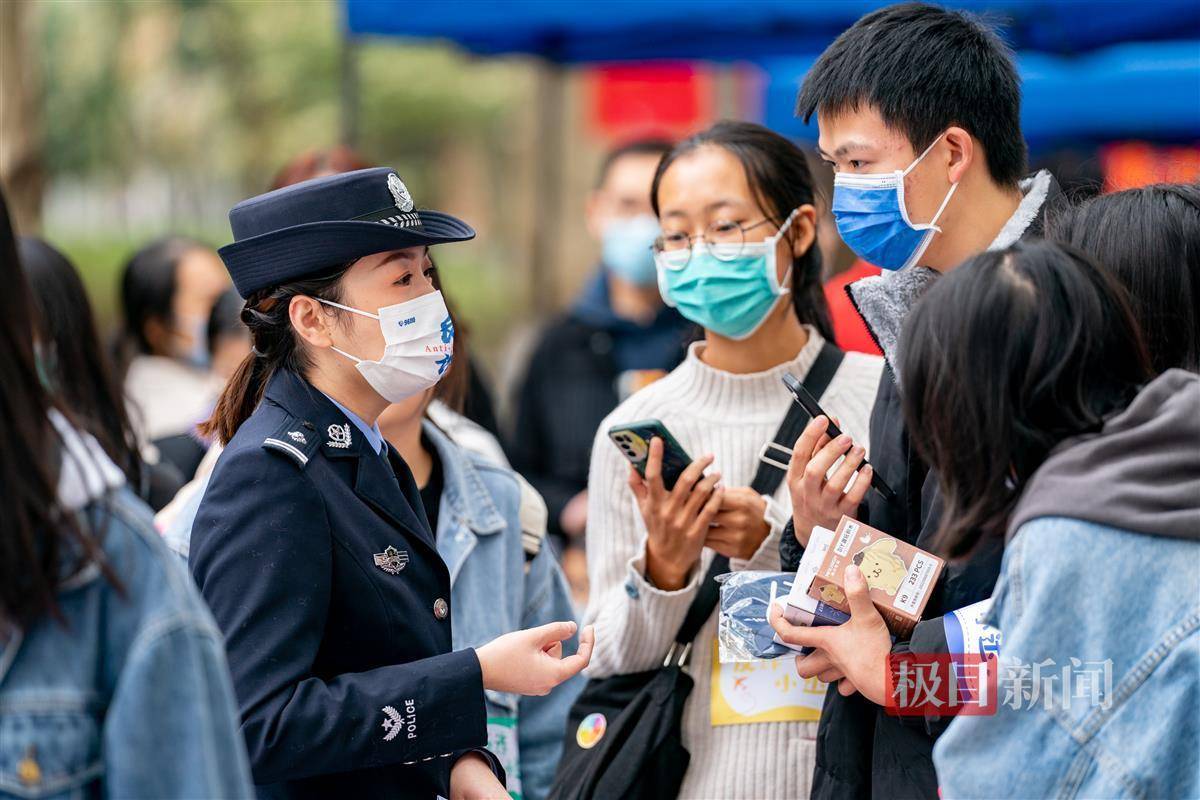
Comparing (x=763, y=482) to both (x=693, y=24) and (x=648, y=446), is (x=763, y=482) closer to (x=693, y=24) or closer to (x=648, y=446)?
(x=648, y=446)

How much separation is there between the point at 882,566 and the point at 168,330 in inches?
145

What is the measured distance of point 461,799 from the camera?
2.49 meters

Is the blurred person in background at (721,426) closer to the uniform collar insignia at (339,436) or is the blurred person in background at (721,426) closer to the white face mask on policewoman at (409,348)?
the white face mask on policewoman at (409,348)

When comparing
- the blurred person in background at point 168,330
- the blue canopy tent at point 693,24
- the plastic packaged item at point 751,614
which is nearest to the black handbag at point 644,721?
the plastic packaged item at point 751,614

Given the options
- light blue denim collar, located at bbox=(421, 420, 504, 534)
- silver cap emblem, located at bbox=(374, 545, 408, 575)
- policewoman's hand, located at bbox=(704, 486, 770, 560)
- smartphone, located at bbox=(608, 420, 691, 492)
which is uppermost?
smartphone, located at bbox=(608, 420, 691, 492)

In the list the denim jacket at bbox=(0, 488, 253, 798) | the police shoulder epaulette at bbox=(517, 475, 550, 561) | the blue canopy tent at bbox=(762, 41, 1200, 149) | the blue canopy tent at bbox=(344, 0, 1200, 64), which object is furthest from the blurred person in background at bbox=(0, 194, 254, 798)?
the blue canopy tent at bbox=(762, 41, 1200, 149)

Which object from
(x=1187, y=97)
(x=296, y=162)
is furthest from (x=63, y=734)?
(x=1187, y=97)

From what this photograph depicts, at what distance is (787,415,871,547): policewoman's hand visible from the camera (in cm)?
246

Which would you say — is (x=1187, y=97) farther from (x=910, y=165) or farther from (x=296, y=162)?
(x=910, y=165)

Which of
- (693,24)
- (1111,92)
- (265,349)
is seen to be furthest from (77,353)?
(1111,92)

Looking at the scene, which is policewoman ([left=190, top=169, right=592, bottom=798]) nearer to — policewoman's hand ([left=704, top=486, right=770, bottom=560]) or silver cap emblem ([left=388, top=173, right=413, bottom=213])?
silver cap emblem ([left=388, top=173, right=413, bottom=213])

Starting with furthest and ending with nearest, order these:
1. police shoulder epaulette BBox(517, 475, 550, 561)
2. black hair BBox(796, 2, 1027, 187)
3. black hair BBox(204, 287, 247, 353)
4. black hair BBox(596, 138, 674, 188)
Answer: black hair BBox(596, 138, 674, 188) → black hair BBox(204, 287, 247, 353) → police shoulder epaulette BBox(517, 475, 550, 561) → black hair BBox(796, 2, 1027, 187)

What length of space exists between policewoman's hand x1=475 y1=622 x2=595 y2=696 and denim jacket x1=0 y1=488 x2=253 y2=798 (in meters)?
0.69

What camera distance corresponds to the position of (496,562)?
9.98 feet
